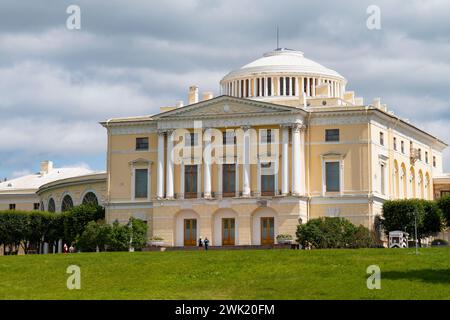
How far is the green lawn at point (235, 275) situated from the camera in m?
48.1

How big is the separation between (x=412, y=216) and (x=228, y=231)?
1416 centimetres

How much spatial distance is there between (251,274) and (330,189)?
37133mm

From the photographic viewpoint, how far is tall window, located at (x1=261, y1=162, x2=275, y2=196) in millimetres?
91750

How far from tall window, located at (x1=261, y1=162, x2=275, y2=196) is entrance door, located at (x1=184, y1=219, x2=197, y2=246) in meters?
6.07

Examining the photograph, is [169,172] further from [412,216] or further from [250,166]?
[412,216]

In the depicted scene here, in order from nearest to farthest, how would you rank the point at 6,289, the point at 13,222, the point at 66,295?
1. the point at 66,295
2. the point at 6,289
3. the point at 13,222

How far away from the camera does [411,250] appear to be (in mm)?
65500

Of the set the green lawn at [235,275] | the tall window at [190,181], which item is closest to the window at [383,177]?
the tall window at [190,181]

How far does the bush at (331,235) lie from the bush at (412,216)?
16.6ft

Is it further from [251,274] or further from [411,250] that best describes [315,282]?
[411,250]

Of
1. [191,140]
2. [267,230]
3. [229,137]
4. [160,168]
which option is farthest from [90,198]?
[267,230]

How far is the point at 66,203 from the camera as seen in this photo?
108562 mm
